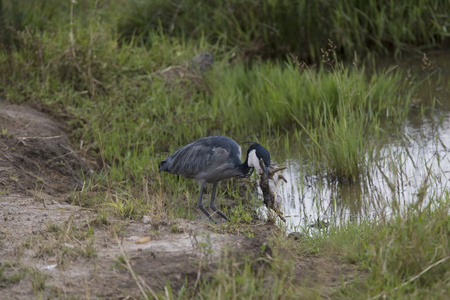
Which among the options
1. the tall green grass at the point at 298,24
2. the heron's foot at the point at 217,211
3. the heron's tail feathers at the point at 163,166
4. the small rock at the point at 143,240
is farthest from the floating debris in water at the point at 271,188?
the tall green grass at the point at 298,24

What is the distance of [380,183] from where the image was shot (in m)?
5.74

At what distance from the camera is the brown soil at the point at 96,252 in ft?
11.3

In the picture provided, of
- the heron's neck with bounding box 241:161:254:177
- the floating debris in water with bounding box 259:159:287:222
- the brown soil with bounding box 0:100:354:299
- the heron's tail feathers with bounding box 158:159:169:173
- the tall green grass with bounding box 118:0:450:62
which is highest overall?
the tall green grass with bounding box 118:0:450:62

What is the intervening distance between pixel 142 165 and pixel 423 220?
313 cm

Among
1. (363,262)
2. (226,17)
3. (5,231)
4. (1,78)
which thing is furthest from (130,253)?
(226,17)

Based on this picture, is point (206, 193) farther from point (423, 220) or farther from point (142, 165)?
point (423, 220)

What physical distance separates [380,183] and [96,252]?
3.04 meters

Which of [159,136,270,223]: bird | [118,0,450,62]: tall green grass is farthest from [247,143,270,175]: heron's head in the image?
[118,0,450,62]: tall green grass

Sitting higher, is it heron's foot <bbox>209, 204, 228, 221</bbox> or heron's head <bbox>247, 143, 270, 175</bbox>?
heron's head <bbox>247, 143, 270, 175</bbox>

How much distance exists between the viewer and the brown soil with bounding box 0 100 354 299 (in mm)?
3457

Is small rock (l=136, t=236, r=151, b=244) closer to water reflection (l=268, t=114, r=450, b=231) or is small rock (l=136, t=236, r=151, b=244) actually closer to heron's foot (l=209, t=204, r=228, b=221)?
heron's foot (l=209, t=204, r=228, b=221)

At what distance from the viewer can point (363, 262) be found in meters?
3.69

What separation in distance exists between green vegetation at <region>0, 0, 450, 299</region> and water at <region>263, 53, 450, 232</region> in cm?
17

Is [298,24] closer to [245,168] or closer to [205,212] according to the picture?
[245,168]
